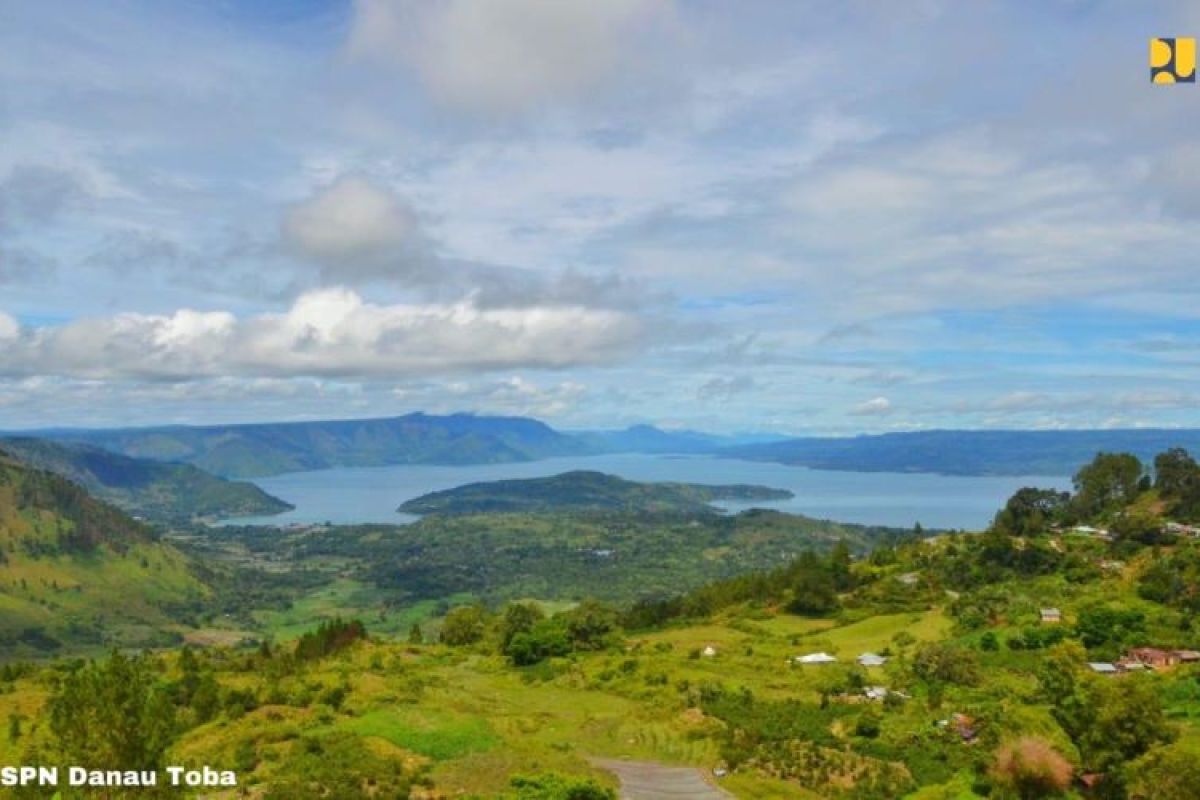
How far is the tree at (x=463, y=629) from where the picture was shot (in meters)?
73.7

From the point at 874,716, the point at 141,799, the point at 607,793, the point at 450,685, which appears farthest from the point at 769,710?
the point at 141,799

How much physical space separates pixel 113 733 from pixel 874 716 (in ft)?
105

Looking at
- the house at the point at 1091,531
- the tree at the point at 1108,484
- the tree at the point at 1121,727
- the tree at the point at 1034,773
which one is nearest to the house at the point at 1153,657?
the tree at the point at 1121,727

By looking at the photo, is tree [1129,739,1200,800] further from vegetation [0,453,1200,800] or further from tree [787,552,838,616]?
tree [787,552,838,616]

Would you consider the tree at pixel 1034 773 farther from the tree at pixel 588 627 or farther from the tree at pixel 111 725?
the tree at pixel 588 627

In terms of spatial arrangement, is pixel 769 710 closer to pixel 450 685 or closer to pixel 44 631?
pixel 450 685

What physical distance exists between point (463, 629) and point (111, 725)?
52.6 meters

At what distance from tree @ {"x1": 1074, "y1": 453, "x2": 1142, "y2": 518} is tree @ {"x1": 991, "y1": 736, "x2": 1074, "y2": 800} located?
80300 millimetres

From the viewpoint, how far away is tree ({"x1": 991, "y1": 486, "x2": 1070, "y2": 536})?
3703 inches

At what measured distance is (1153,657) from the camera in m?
51.5

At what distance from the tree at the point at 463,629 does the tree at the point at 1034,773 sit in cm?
4983

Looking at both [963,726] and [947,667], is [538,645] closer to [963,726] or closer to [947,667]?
[947,667]

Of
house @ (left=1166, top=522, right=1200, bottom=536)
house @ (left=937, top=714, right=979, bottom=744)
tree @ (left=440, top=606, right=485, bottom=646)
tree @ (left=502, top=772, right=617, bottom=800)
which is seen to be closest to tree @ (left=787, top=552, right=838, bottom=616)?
tree @ (left=440, top=606, right=485, bottom=646)

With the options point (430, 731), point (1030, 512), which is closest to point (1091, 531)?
point (1030, 512)
